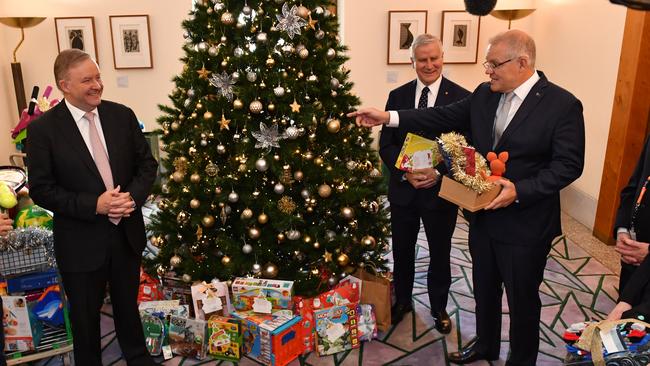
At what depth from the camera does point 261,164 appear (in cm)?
302

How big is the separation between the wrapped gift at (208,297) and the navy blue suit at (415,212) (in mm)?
1135

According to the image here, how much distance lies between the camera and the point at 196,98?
3.18 metres

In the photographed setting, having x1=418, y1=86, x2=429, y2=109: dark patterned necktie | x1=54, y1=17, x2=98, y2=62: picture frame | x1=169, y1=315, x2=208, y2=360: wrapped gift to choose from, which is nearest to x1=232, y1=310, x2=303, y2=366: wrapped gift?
x1=169, y1=315, x2=208, y2=360: wrapped gift

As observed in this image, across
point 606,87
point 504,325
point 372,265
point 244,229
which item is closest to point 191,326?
point 244,229

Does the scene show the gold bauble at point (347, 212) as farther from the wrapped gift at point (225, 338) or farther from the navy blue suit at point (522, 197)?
the wrapped gift at point (225, 338)

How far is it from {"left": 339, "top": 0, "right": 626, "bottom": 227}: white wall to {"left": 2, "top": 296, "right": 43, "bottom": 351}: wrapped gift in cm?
477

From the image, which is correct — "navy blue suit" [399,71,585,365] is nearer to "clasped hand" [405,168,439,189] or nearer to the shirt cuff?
the shirt cuff

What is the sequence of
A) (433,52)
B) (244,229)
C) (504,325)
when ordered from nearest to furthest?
(433,52) → (244,229) → (504,325)

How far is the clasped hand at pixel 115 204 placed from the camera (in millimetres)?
2486

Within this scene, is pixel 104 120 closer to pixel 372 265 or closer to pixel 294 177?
pixel 294 177

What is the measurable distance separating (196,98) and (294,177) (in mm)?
756

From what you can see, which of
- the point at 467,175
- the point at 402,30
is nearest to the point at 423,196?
the point at 467,175

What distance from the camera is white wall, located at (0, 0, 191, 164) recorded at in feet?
20.2

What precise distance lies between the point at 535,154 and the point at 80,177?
215 cm
